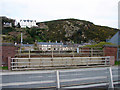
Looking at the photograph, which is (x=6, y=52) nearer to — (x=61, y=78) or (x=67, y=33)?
(x=61, y=78)

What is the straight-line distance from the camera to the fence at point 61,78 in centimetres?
339

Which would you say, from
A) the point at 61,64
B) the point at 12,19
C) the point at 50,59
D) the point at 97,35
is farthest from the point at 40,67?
the point at 12,19

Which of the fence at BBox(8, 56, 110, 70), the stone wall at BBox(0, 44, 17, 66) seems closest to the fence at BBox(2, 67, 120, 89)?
the fence at BBox(8, 56, 110, 70)

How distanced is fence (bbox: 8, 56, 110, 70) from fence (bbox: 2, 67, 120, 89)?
23.3ft

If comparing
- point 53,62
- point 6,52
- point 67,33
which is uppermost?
point 67,33

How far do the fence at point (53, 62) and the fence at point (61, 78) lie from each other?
23.3 feet

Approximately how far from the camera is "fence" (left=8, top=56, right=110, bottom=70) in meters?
10.7

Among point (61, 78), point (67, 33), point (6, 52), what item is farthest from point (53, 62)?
point (67, 33)

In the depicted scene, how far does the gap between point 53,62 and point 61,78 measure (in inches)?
307

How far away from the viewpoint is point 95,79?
4125mm

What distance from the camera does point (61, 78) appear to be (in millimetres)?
3938

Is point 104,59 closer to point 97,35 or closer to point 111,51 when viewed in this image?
point 111,51

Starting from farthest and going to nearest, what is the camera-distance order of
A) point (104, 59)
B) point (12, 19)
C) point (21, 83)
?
1. point (12, 19)
2. point (104, 59)
3. point (21, 83)

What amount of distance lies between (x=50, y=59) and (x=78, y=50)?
473cm
